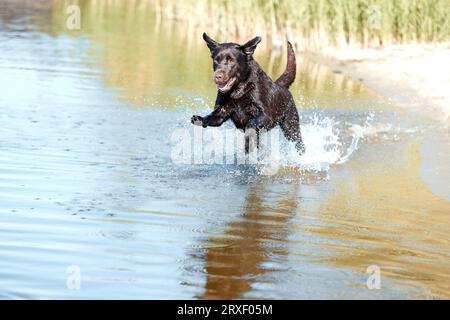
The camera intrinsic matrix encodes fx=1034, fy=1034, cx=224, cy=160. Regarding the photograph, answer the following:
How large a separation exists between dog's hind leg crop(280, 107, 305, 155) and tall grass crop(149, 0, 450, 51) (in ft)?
31.3

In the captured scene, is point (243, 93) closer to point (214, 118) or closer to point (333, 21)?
point (214, 118)

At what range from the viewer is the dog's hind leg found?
10.8 metres

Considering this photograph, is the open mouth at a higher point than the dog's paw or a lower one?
higher

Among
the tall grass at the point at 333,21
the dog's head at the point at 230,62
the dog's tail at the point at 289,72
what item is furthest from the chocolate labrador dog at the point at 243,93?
the tall grass at the point at 333,21

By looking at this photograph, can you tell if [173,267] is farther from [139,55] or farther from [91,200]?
[139,55]

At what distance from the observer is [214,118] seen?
1020 centimetres

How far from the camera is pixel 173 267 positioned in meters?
6.79

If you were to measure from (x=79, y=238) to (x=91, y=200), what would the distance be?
1353 mm

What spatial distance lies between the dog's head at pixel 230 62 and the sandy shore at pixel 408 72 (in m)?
4.58

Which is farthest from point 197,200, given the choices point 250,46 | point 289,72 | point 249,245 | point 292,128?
point 289,72

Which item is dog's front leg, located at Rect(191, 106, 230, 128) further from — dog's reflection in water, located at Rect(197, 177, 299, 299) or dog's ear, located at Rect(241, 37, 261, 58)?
dog's reflection in water, located at Rect(197, 177, 299, 299)

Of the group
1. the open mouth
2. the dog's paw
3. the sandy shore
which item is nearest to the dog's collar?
the open mouth

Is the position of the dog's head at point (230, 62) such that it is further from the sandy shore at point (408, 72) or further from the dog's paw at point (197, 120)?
the sandy shore at point (408, 72)

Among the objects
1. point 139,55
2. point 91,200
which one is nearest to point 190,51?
point 139,55
